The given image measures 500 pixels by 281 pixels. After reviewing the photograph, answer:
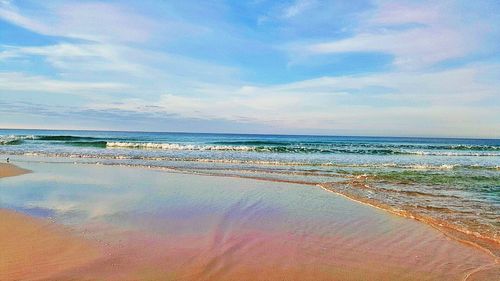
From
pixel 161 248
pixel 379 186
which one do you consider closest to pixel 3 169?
pixel 161 248

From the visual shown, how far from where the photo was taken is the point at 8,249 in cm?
505

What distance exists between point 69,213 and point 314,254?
4.57m

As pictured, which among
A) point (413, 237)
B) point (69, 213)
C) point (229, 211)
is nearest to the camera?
point (413, 237)

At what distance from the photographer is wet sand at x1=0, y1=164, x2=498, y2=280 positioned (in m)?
4.52

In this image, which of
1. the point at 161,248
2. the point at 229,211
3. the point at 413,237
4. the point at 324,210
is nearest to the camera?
the point at 161,248

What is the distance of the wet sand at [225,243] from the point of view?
14.8 feet

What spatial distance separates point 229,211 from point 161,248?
2.76 meters

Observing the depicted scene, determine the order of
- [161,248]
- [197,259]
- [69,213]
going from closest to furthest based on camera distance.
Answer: [197,259], [161,248], [69,213]

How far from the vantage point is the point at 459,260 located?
524 centimetres

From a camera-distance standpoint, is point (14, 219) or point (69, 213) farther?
point (69, 213)

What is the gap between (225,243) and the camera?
5.66 m

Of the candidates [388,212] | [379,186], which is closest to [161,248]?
[388,212]

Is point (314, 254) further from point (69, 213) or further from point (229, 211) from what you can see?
point (69, 213)

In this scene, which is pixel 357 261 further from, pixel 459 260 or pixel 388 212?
pixel 388 212
